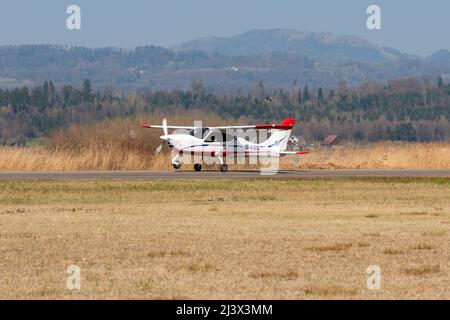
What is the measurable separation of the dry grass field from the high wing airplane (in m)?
18.9

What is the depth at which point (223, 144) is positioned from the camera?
197 ft

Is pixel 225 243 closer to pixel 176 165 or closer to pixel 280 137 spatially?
pixel 176 165

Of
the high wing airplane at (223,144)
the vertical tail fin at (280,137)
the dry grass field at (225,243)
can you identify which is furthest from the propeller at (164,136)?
the dry grass field at (225,243)

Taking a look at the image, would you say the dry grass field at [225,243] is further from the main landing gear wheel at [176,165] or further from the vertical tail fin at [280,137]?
the vertical tail fin at [280,137]

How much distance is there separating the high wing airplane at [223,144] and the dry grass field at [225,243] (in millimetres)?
18947

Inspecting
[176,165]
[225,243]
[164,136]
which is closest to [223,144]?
[176,165]

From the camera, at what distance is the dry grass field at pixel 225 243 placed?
55.1 ft

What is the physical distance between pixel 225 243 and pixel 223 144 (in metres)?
37.4

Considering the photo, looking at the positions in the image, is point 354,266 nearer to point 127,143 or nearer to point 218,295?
point 218,295

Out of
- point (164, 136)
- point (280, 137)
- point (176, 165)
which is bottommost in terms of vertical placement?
point (176, 165)

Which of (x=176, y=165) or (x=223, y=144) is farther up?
(x=223, y=144)
